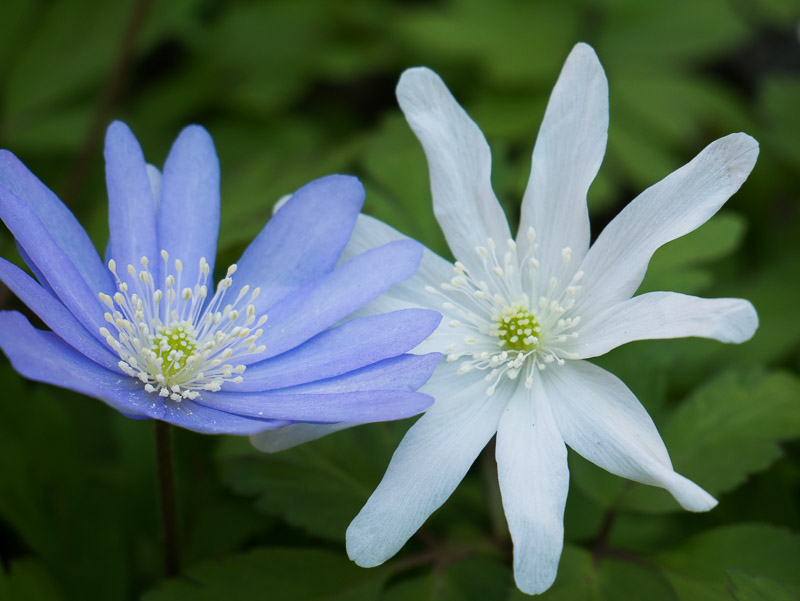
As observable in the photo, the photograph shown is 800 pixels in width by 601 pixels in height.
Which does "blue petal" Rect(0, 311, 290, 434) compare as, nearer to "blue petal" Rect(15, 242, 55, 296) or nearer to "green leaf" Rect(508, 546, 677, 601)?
"blue petal" Rect(15, 242, 55, 296)

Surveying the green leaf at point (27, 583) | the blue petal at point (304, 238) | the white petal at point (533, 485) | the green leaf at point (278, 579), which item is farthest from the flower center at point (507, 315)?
the green leaf at point (27, 583)

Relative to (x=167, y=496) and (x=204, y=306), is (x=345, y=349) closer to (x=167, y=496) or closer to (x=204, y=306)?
(x=204, y=306)

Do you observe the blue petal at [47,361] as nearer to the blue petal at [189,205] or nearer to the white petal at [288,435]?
the white petal at [288,435]

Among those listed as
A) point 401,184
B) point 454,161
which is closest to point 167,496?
point 454,161

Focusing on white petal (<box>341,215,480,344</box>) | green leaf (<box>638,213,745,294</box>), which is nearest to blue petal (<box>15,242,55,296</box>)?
white petal (<box>341,215,480,344</box>)

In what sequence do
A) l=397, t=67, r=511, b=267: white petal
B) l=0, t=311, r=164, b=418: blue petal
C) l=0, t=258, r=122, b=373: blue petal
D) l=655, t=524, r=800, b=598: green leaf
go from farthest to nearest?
l=655, t=524, r=800, b=598: green leaf
l=397, t=67, r=511, b=267: white petal
l=0, t=258, r=122, b=373: blue petal
l=0, t=311, r=164, b=418: blue petal

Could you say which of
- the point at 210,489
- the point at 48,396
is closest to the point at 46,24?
the point at 48,396
